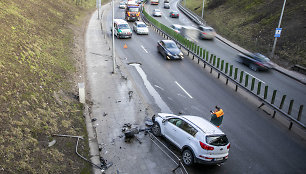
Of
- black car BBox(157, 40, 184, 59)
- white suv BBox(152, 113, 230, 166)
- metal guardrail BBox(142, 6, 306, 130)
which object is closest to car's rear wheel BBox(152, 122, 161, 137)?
white suv BBox(152, 113, 230, 166)

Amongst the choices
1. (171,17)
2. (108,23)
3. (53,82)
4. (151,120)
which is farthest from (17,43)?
(171,17)

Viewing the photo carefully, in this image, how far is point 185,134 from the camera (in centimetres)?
1060

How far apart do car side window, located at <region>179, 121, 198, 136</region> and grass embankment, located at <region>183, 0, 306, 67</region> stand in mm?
19084

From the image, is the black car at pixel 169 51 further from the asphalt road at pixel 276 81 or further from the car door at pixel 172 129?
the car door at pixel 172 129

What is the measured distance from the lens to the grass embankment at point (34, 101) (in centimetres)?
916

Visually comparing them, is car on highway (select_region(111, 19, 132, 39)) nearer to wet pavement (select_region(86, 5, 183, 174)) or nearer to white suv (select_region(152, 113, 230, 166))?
wet pavement (select_region(86, 5, 183, 174))

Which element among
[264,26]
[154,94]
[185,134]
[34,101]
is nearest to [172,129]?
[185,134]

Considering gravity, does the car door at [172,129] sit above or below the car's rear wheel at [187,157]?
above

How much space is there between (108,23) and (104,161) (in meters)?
34.4

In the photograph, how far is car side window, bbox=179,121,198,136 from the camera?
33.9 feet

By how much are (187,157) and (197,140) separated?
0.98 meters

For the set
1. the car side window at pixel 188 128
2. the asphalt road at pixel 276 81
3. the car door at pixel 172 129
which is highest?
the car side window at pixel 188 128

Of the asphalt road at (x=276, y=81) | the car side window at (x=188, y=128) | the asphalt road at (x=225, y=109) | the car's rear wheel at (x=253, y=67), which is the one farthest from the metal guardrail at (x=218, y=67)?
the car side window at (x=188, y=128)

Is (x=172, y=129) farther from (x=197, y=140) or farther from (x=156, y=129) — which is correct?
(x=197, y=140)
